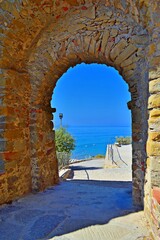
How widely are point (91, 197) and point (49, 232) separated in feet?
3.91

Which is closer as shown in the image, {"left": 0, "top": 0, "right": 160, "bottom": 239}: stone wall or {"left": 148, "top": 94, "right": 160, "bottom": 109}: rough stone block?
{"left": 148, "top": 94, "right": 160, "bottom": 109}: rough stone block

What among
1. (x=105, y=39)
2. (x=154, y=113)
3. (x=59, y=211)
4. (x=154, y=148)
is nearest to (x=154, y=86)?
(x=154, y=113)

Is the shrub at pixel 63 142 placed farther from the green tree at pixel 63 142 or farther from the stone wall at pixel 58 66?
the stone wall at pixel 58 66

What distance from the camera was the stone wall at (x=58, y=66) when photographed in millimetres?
2082

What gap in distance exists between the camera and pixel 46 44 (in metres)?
3.17

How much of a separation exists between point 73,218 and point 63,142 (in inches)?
378

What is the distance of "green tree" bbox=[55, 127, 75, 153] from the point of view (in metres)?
11.9

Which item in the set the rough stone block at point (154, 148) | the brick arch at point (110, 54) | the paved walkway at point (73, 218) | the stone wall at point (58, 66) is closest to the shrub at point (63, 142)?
the stone wall at point (58, 66)

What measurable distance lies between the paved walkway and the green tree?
8.52 metres

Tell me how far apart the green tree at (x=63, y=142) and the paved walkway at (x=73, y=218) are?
8.52m

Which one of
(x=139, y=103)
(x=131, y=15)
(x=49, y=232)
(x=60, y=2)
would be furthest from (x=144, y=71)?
(x=49, y=232)

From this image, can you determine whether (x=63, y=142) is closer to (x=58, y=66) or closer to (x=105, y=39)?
(x=58, y=66)

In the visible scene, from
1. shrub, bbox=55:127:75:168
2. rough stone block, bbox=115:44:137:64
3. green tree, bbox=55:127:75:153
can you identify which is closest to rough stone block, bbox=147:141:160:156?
rough stone block, bbox=115:44:137:64

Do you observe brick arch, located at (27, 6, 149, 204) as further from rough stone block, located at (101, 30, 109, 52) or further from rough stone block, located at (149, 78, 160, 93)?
rough stone block, located at (149, 78, 160, 93)
